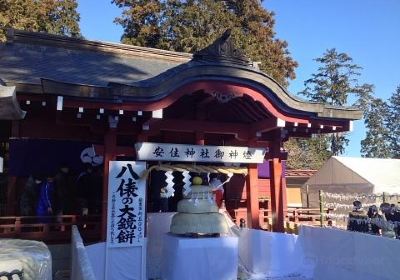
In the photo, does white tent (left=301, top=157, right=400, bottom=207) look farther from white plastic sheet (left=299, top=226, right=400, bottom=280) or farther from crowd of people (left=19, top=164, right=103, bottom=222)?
crowd of people (left=19, top=164, right=103, bottom=222)

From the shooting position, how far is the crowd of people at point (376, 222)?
9.16 m

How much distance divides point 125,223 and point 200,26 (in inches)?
709

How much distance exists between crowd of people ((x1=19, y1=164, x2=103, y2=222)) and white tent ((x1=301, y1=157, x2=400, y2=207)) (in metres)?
12.3

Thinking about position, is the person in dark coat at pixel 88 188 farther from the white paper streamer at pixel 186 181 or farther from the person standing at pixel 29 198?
the white paper streamer at pixel 186 181

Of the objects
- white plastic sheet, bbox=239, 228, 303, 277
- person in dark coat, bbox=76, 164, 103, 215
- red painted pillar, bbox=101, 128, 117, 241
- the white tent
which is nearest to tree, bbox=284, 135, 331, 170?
the white tent

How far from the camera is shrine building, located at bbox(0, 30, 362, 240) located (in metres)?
7.64

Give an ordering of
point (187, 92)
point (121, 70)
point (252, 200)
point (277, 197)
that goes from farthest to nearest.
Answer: point (121, 70)
point (277, 197)
point (252, 200)
point (187, 92)

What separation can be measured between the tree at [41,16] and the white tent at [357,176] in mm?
15353

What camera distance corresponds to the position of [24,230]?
8.42 metres

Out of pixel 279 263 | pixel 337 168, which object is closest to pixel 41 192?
pixel 279 263

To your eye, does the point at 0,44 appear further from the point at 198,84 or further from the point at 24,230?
the point at 198,84

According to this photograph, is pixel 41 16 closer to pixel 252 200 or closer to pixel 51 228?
pixel 51 228

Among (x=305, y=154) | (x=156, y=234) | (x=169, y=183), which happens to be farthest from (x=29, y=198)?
(x=305, y=154)

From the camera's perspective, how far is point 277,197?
9.30 metres
